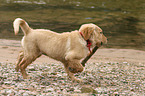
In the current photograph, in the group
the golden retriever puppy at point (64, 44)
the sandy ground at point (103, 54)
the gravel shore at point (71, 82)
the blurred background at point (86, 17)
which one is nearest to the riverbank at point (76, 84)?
the gravel shore at point (71, 82)

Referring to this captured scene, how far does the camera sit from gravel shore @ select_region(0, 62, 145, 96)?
5.75 metres

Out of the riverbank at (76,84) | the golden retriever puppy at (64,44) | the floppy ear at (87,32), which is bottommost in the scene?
the riverbank at (76,84)

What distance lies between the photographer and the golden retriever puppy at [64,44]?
6172 mm

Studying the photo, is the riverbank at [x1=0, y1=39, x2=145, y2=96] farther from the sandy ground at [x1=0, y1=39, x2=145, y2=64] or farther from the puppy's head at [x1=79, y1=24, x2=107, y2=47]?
the puppy's head at [x1=79, y1=24, x2=107, y2=47]

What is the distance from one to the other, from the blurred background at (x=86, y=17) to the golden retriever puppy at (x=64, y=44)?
815 cm

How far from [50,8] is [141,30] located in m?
10.6

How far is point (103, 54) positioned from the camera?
40.5 ft

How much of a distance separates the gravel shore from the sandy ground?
207 centimetres

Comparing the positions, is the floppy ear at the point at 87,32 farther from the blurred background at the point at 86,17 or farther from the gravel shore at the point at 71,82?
the blurred background at the point at 86,17

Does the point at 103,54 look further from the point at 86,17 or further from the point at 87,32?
the point at 86,17

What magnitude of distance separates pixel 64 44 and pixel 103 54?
632 centimetres

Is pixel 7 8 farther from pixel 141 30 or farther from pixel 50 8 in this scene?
pixel 141 30

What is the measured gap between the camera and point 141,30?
1817 centimetres

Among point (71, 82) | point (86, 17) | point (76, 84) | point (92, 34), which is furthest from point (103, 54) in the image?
point (86, 17)
